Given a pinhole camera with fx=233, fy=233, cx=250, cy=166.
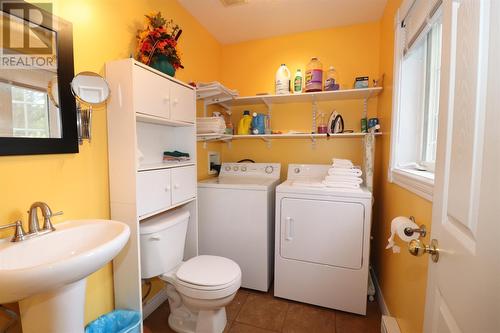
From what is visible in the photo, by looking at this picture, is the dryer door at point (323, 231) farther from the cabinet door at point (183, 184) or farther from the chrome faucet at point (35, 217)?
the chrome faucet at point (35, 217)

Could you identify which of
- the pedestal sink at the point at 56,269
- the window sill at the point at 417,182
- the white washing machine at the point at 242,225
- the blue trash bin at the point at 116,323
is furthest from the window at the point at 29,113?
the window sill at the point at 417,182

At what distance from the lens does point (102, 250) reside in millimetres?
840

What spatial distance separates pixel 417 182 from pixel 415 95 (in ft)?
2.35

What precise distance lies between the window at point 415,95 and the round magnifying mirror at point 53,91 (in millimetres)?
1777

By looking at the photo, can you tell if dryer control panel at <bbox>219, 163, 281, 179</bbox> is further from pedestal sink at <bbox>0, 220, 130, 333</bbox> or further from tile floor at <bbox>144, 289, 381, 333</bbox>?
pedestal sink at <bbox>0, 220, 130, 333</bbox>

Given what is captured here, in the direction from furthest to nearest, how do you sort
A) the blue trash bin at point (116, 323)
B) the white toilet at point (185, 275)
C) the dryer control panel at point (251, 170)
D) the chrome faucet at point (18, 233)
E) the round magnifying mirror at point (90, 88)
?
the dryer control panel at point (251, 170) → the white toilet at point (185, 275) → the blue trash bin at point (116, 323) → the round magnifying mirror at point (90, 88) → the chrome faucet at point (18, 233)

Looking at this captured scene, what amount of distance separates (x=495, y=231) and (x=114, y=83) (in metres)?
1.56

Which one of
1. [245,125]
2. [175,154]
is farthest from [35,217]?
[245,125]

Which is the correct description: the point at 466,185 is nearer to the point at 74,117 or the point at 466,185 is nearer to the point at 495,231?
the point at 495,231

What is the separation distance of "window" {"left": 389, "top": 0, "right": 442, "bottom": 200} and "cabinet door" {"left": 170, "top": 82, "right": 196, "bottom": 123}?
144 cm

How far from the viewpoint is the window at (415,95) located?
1302mm

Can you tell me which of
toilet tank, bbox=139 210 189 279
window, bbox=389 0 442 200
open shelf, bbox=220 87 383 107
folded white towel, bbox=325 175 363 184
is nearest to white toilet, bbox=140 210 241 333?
toilet tank, bbox=139 210 189 279

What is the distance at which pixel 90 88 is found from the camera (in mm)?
1198

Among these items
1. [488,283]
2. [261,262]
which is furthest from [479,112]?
[261,262]
